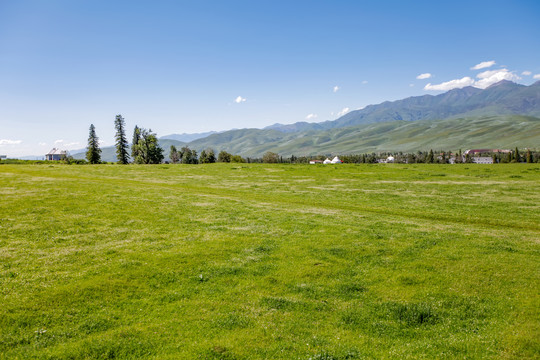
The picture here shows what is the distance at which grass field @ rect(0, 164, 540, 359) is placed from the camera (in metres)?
9.78

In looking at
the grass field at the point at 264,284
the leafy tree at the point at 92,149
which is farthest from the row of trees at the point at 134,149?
the grass field at the point at 264,284

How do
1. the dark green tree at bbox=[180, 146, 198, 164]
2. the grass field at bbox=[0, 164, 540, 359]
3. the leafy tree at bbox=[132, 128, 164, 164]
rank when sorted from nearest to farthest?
1. the grass field at bbox=[0, 164, 540, 359]
2. the leafy tree at bbox=[132, 128, 164, 164]
3. the dark green tree at bbox=[180, 146, 198, 164]

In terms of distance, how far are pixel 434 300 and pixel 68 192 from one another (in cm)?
3904

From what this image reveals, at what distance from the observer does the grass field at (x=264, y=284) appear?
32.1 ft

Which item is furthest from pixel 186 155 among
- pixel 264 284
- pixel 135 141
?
pixel 264 284

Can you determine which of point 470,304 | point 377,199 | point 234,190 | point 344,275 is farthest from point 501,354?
point 234,190

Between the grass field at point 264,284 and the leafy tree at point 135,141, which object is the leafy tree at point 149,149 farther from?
the grass field at point 264,284

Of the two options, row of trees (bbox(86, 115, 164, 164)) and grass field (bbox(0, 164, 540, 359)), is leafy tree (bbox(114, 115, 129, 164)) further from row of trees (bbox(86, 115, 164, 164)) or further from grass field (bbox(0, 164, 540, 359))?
grass field (bbox(0, 164, 540, 359))

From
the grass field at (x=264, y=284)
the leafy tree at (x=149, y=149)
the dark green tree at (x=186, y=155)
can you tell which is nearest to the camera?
the grass field at (x=264, y=284)

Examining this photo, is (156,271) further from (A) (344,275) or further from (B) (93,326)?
(A) (344,275)

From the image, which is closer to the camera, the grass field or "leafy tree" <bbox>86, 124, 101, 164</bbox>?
the grass field

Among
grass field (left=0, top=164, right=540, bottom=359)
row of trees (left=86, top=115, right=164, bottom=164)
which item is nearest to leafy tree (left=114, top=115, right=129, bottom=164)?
row of trees (left=86, top=115, right=164, bottom=164)

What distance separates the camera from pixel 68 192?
36.0 meters

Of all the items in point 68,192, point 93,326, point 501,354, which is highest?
point 68,192
